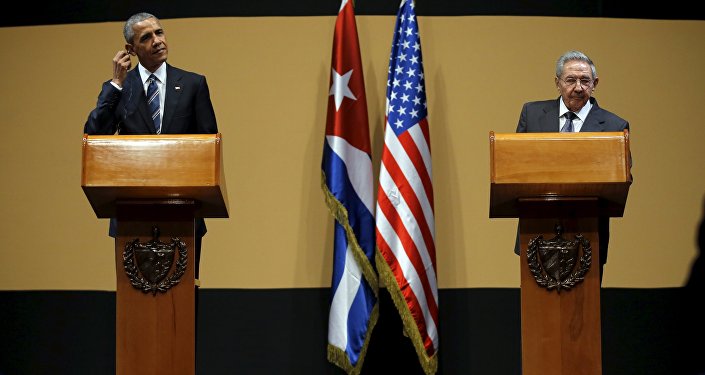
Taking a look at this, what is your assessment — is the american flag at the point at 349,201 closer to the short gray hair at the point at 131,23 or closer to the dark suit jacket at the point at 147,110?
the dark suit jacket at the point at 147,110

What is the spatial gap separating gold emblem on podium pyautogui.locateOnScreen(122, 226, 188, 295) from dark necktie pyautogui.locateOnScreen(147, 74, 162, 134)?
2.20 ft

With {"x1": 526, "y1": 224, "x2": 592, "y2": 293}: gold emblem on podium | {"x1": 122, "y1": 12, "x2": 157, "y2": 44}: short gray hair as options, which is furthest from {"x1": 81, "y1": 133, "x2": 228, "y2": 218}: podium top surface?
{"x1": 526, "y1": 224, "x2": 592, "y2": 293}: gold emblem on podium

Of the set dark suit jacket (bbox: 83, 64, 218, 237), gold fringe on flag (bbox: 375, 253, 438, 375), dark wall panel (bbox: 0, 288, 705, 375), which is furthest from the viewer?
dark wall panel (bbox: 0, 288, 705, 375)

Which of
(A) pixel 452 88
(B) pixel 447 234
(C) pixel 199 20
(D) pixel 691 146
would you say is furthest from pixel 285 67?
(D) pixel 691 146

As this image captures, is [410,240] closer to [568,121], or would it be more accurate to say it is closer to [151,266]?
[568,121]

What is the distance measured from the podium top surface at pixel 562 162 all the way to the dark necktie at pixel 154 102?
1403 mm

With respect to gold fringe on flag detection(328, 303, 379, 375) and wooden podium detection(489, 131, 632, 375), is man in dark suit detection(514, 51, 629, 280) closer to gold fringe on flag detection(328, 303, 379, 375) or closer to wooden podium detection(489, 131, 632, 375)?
wooden podium detection(489, 131, 632, 375)

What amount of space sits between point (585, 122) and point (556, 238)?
0.74 metres

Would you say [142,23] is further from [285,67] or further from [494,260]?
[494,260]

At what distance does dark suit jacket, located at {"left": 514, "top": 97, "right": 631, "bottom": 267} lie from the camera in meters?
4.21

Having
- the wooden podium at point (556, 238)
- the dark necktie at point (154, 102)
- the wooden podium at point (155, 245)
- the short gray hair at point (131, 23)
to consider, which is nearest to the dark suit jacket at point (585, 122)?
the wooden podium at point (556, 238)

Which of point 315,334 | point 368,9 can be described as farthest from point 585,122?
point 315,334

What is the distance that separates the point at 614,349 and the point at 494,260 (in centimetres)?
78

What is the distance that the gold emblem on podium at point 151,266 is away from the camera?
369cm
